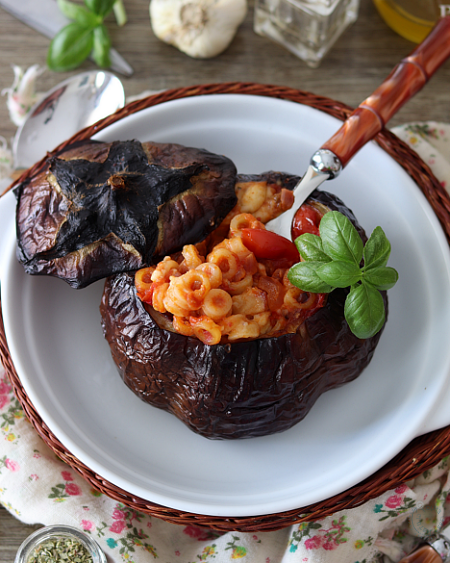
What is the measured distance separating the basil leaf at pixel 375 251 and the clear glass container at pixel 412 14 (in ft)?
5.86

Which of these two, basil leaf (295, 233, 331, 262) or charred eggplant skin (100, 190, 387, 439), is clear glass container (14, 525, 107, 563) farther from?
basil leaf (295, 233, 331, 262)

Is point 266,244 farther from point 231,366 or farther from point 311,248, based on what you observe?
point 231,366

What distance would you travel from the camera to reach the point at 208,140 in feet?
9.36

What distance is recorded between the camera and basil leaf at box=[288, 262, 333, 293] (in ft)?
6.32

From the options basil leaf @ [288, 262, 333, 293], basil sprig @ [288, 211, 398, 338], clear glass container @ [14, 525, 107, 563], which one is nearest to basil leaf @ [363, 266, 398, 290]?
basil sprig @ [288, 211, 398, 338]

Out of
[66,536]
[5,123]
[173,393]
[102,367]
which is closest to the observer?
[173,393]

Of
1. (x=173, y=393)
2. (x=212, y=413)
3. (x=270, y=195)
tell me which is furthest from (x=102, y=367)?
(x=270, y=195)

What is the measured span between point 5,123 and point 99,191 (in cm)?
168

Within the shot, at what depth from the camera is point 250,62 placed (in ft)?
11.1

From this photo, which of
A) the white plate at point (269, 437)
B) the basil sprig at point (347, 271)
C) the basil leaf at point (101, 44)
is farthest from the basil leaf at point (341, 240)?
the basil leaf at point (101, 44)

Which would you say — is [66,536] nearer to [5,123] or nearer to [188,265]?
[188,265]

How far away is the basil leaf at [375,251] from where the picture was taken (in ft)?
6.55

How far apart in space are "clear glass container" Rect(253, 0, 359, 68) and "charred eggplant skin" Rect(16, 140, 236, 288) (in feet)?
4.69

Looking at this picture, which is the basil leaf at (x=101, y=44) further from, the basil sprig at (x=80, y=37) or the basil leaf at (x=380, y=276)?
the basil leaf at (x=380, y=276)
